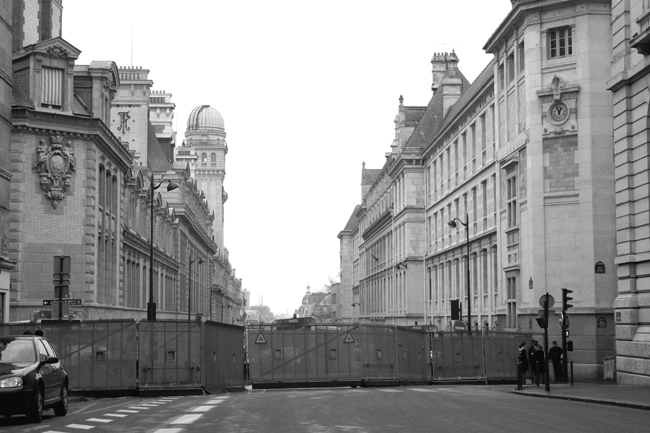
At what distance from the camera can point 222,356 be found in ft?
120

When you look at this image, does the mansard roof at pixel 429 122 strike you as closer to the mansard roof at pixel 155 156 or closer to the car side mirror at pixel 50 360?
the mansard roof at pixel 155 156

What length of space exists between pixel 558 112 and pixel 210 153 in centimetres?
14617

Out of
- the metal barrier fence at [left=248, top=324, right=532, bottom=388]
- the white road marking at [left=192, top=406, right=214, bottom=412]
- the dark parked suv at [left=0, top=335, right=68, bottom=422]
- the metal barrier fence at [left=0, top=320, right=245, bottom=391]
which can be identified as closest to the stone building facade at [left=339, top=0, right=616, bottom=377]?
the metal barrier fence at [left=248, top=324, right=532, bottom=388]

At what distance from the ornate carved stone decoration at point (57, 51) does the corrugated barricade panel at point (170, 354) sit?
56.3ft

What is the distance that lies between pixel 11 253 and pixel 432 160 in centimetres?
3980

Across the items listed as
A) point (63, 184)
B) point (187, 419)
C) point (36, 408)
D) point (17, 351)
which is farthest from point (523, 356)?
point (36, 408)

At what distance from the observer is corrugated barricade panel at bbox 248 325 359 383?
38.6m

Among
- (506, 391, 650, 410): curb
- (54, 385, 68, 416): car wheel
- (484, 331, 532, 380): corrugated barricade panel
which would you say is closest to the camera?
(54, 385, 68, 416): car wheel

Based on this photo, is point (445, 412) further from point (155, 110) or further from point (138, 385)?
point (155, 110)

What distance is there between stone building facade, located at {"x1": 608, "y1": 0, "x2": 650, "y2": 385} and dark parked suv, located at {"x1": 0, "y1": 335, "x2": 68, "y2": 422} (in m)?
16.3

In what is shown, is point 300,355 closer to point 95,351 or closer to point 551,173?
point 95,351

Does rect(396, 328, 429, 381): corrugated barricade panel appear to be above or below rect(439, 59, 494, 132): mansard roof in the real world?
below

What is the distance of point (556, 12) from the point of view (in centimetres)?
4353

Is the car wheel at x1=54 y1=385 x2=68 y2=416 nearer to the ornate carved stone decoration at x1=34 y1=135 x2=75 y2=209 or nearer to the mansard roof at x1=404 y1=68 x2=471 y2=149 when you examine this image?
the ornate carved stone decoration at x1=34 y1=135 x2=75 y2=209
